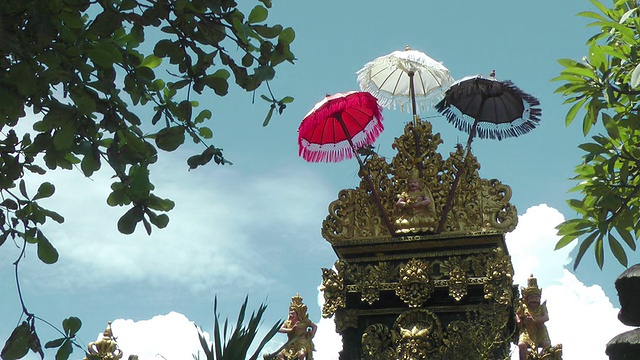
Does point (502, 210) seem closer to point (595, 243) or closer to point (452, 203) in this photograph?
point (452, 203)

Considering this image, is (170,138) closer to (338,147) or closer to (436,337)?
(436,337)

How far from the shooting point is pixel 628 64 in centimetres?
809

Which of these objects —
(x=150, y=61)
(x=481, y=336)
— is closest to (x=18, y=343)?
(x=150, y=61)

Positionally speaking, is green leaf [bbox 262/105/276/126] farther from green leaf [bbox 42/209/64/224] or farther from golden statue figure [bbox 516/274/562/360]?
golden statue figure [bbox 516/274/562/360]

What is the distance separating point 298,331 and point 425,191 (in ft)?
8.81

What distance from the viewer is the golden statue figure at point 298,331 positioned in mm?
13414

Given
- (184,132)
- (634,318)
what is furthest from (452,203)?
(184,132)

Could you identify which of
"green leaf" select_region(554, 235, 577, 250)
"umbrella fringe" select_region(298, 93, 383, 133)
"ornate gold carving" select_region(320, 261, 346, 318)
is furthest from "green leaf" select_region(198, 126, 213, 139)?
"umbrella fringe" select_region(298, 93, 383, 133)

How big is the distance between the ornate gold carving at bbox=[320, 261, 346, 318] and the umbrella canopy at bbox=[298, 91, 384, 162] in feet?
6.79

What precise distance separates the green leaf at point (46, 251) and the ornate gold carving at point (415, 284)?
26.7ft

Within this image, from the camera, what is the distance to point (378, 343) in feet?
44.4

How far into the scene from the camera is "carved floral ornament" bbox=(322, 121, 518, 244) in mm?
13703

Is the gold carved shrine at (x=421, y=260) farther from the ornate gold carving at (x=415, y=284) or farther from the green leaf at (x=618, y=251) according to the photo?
the green leaf at (x=618, y=251)

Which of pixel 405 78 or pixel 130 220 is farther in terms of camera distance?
pixel 405 78
